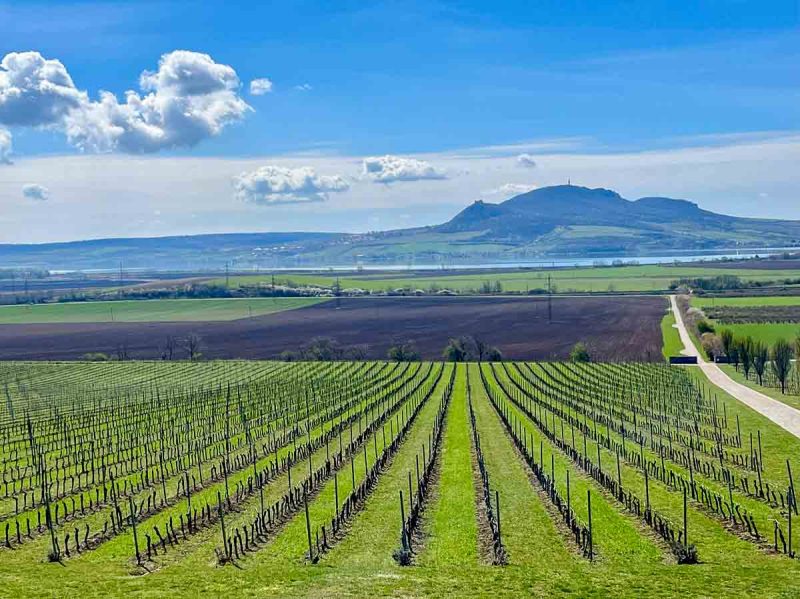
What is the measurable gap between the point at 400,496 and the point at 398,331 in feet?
309

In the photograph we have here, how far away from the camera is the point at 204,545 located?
25578 millimetres

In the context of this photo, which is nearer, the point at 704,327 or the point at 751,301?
the point at 704,327

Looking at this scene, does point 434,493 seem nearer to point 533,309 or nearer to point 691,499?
point 691,499

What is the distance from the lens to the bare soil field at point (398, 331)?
10381 centimetres

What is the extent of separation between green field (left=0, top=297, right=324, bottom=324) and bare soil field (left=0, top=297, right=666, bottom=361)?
7.19 meters

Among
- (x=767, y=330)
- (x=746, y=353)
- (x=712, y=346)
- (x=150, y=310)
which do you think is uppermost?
(x=150, y=310)

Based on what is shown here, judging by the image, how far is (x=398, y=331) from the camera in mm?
120938

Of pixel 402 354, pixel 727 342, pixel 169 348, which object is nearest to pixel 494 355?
pixel 402 354

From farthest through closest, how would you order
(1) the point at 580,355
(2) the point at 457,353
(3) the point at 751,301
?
(3) the point at 751,301 < (2) the point at 457,353 < (1) the point at 580,355

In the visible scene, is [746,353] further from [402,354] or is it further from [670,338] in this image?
[402,354]

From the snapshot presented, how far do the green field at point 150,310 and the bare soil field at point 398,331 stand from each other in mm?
7192

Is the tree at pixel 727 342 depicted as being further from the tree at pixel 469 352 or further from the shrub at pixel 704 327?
the tree at pixel 469 352

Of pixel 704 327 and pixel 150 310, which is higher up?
pixel 150 310

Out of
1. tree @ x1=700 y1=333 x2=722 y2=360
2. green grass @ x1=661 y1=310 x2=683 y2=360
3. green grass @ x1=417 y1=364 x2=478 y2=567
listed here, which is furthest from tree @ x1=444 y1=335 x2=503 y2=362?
green grass @ x1=417 y1=364 x2=478 y2=567
